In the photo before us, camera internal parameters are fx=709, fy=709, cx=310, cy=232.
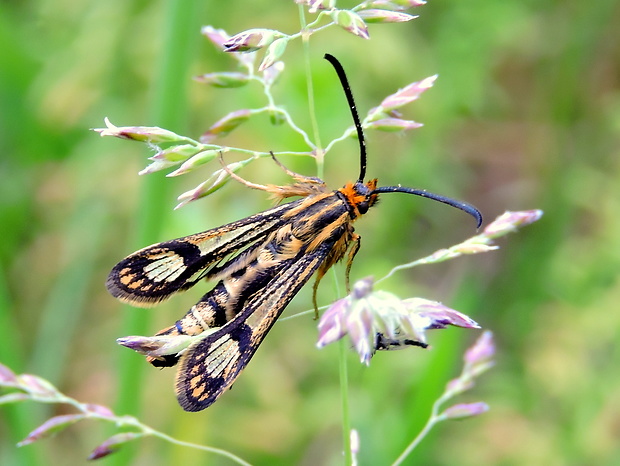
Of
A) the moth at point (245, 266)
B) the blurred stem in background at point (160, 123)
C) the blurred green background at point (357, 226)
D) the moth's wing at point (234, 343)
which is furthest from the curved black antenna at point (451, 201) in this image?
the blurred green background at point (357, 226)

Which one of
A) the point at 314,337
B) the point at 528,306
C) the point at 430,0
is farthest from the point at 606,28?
the point at 314,337

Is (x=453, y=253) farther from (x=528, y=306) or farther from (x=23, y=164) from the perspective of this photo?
(x=23, y=164)

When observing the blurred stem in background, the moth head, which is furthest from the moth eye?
the blurred stem in background

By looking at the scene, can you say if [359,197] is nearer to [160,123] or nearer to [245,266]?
[245,266]

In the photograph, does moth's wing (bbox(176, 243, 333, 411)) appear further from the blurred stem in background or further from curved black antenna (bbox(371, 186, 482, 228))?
the blurred stem in background

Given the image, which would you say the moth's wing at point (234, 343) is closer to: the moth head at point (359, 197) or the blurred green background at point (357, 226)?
the moth head at point (359, 197)

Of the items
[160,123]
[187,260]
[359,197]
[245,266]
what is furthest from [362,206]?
[160,123]

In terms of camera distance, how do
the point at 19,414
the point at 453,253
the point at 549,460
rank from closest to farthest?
the point at 453,253, the point at 19,414, the point at 549,460
